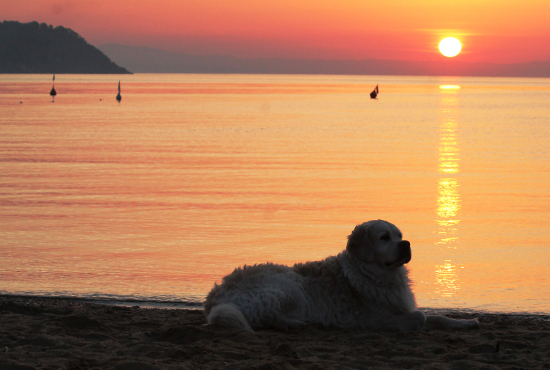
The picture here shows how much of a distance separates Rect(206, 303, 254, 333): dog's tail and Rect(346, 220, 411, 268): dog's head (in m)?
1.39

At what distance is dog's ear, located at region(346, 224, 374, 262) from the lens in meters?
6.68

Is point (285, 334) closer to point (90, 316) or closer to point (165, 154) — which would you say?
point (90, 316)

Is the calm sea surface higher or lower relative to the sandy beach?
higher

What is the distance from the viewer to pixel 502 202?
15633 millimetres

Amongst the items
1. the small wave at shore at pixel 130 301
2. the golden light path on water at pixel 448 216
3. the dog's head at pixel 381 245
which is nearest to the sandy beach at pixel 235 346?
the dog's head at pixel 381 245

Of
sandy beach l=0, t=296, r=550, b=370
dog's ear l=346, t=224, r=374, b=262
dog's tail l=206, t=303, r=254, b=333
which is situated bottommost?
sandy beach l=0, t=296, r=550, b=370

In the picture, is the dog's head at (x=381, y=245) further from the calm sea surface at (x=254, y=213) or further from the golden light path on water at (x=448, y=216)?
the golden light path on water at (x=448, y=216)

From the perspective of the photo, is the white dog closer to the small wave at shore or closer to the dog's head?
the dog's head

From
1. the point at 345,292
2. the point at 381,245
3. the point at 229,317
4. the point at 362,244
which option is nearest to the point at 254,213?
the point at 345,292

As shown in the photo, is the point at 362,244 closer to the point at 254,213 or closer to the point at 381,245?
the point at 381,245

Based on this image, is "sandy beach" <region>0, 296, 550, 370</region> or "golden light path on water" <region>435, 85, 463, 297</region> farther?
"golden light path on water" <region>435, 85, 463, 297</region>

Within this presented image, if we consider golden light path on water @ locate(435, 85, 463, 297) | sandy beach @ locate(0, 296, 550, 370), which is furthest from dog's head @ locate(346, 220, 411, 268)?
golden light path on water @ locate(435, 85, 463, 297)

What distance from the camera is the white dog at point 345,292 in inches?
259

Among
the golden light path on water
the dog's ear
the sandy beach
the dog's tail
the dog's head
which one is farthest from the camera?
the golden light path on water
